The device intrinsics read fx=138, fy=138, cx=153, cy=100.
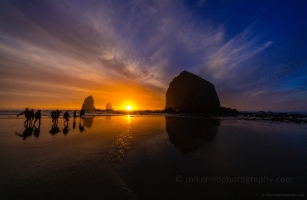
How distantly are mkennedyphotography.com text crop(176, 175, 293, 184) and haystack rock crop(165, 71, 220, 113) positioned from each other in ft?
271

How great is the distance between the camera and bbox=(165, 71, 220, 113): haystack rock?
305 ft

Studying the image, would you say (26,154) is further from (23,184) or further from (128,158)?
(128,158)

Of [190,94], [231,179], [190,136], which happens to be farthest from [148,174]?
[190,94]

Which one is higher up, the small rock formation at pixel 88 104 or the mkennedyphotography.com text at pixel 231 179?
the small rock formation at pixel 88 104

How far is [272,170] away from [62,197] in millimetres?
9040

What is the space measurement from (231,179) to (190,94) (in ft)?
305

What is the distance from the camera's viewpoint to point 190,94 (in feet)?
314

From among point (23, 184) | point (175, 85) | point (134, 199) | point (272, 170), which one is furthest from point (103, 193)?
point (175, 85)

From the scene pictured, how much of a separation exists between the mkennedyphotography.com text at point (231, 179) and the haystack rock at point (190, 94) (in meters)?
82.7

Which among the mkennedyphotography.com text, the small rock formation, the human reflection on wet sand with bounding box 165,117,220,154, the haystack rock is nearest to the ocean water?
the mkennedyphotography.com text

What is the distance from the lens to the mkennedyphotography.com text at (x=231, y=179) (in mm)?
5634

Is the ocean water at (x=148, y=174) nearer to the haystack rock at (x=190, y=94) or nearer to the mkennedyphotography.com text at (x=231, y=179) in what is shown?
the mkennedyphotography.com text at (x=231, y=179)
